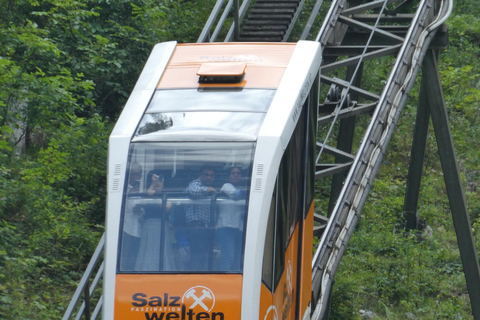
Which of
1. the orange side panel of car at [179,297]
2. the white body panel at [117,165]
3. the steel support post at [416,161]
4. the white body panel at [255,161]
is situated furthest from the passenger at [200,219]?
the steel support post at [416,161]

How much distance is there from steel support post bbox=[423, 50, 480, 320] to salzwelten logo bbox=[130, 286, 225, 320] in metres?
7.61

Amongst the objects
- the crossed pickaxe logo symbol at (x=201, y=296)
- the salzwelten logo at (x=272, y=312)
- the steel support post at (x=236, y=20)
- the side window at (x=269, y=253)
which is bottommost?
the salzwelten logo at (x=272, y=312)

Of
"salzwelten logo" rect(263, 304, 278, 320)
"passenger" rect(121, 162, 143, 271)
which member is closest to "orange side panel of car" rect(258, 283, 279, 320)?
"salzwelten logo" rect(263, 304, 278, 320)

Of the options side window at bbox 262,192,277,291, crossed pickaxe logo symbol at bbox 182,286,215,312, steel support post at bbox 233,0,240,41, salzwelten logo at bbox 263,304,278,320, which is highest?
steel support post at bbox 233,0,240,41

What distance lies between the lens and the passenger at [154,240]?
6.34m

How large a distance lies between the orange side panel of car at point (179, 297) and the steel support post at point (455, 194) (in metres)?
7.54

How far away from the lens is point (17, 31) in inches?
457

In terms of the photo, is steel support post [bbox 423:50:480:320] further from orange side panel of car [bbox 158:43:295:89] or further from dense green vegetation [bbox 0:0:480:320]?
orange side panel of car [bbox 158:43:295:89]

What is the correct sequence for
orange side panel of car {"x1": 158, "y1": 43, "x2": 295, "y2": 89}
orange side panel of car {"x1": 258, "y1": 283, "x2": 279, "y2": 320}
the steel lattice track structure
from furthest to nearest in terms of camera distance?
the steel lattice track structure < orange side panel of car {"x1": 158, "y1": 43, "x2": 295, "y2": 89} < orange side panel of car {"x1": 258, "y1": 283, "x2": 279, "y2": 320}

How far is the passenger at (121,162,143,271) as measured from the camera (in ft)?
20.8

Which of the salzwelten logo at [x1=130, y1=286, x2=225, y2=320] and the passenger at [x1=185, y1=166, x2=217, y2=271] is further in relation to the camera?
the passenger at [x1=185, y1=166, x2=217, y2=271]

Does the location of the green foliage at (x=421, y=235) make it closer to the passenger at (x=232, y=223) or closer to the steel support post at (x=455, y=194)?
the steel support post at (x=455, y=194)

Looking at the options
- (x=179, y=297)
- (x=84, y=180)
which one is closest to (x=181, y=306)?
(x=179, y=297)

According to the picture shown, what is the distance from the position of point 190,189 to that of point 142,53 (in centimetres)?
894
